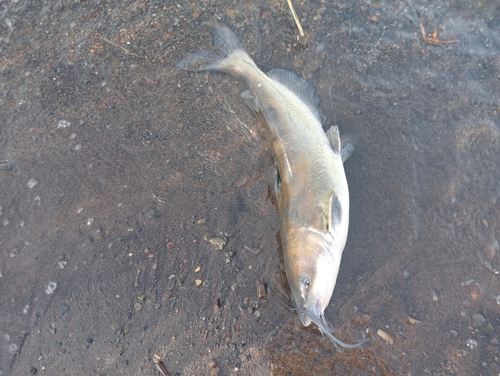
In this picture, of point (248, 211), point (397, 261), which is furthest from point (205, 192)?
point (397, 261)

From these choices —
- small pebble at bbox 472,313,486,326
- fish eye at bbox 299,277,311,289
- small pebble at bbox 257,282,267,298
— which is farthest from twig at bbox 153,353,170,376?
small pebble at bbox 472,313,486,326

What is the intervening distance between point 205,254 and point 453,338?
197 cm

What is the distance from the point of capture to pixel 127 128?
A: 3.72 metres

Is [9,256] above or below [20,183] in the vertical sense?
below

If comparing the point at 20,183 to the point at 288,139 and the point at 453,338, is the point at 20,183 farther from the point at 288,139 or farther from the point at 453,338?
the point at 453,338

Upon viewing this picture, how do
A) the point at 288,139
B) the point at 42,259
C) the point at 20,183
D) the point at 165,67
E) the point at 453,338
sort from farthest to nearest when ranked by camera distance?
the point at 165,67
the point at 20,183
the point at 42,259
the point at 288,139
the point at 453,338

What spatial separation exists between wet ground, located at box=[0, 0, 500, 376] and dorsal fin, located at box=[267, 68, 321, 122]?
11 cm

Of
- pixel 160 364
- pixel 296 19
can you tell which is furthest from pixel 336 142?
pixel 160 364

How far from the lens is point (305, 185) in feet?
9.52

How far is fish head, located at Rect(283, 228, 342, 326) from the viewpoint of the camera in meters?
2.61

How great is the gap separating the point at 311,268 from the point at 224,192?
3.71 ft

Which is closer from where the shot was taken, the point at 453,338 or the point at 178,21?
the point at 453,338

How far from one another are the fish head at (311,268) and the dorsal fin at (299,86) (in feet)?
4.11

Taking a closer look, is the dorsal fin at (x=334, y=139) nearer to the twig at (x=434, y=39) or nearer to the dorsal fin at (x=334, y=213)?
the dorsal fin at (x=334, y=213)
